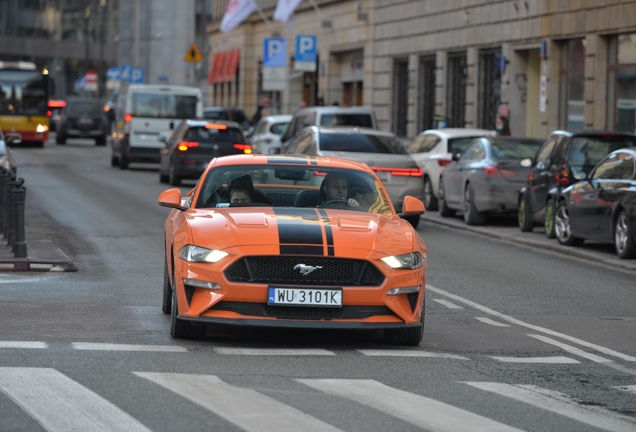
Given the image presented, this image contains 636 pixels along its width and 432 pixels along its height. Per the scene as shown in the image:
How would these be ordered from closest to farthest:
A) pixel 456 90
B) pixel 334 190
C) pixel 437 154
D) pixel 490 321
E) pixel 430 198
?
1. pixel 334 190
2. pixel 490 321
3. pixel 437 154
4. pixel 430 198
5. pixel 456 90

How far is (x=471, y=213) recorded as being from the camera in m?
22.8

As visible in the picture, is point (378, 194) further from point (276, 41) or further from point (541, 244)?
point (276, 41)

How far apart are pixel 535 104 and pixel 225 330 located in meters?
27.1

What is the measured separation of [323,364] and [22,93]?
4642cm

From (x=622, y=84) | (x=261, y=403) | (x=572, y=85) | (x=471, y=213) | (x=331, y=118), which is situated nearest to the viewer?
(x=261, y=403)

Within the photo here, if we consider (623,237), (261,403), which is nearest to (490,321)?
(261,403)

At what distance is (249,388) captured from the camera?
780 centimetres

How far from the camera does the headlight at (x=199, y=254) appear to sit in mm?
9336

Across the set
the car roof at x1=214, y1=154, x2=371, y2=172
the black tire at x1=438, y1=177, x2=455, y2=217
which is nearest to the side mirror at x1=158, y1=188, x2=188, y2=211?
the car roof at x1=214, y1=154, x2=371, y2=172

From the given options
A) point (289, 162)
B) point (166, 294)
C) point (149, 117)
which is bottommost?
point (166, 294)

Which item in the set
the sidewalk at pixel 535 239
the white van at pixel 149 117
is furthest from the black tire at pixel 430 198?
the white van at pixel 149 117

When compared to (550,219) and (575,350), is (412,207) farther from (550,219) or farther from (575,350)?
(550,219)

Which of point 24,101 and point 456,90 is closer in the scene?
point 456,90

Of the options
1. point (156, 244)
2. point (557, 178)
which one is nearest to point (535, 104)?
point (557, 178)
